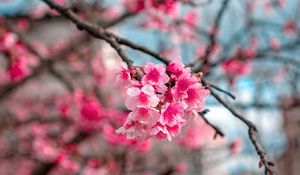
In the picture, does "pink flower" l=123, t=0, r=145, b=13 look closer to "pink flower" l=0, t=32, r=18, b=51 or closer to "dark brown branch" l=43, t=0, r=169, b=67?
"pink flower" l=0, t=32, r=18, b=51

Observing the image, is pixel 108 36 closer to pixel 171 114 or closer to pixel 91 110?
pixel 171 114

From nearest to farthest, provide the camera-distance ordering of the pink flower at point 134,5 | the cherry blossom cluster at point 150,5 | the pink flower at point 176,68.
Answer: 1. the pink flower at point 176,68
2. the cherry blossom cluster at point 150,5
3. the pink flower at point 134,5

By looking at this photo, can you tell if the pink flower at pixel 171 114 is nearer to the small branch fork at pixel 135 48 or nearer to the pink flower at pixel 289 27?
the small branch fork at pixel 135 48

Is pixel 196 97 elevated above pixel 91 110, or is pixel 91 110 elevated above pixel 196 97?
pixel 91 110

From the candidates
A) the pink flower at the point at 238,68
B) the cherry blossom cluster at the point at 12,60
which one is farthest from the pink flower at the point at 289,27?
the cherry blossom cluster at the point at 12,60

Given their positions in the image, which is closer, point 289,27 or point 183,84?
point 183,84

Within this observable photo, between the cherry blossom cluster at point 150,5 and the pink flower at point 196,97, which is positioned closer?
the pink flower at point 196,97

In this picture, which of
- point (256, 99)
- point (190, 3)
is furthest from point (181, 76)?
point (256, 99)

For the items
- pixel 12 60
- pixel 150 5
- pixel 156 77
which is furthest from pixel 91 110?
pixel 156 77
